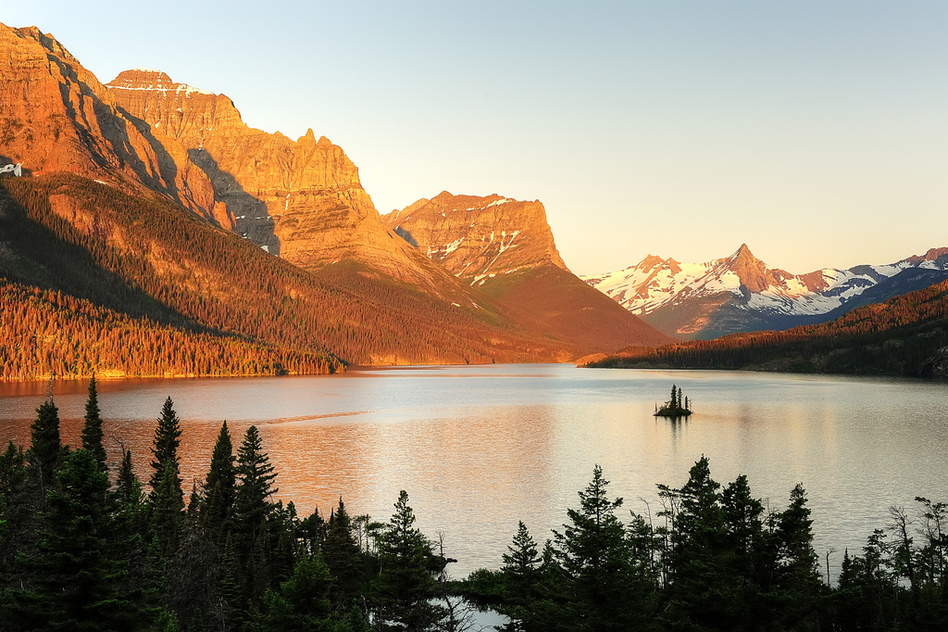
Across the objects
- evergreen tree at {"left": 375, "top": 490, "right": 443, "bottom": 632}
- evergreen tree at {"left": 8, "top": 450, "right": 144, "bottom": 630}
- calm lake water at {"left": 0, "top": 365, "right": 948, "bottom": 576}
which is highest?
evergreen tree at {"left": 8, "top": 450, "right": 144, "bottom": 630}

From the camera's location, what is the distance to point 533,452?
4525 inches

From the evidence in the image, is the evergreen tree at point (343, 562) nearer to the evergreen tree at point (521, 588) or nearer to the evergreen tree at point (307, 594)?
the evergreen tree at point (521, 588)

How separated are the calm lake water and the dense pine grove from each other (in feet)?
40.4

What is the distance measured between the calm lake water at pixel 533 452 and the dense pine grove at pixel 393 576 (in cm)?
1231

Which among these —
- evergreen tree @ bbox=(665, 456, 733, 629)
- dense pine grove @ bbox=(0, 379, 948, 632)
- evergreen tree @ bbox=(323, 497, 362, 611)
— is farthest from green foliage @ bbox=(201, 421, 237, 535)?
evergreen tree @ bbox=(665, 456, 733, 629)

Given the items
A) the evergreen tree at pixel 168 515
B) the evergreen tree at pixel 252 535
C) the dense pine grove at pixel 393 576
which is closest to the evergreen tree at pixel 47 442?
the dense pine grove at pixel 393 576

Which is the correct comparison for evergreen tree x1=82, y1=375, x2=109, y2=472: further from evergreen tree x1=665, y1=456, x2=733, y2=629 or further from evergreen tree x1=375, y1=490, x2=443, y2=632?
evergreen tree x1=665, y1=456, x2=733, y2=629

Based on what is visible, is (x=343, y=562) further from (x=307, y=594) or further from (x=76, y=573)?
(x=76, y=573)

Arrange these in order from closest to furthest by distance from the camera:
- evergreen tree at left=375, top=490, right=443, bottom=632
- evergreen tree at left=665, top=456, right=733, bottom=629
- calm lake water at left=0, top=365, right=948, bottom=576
Answer: evergreen tree at left=665, top=456, right=733, bottom=629, evergreen tree at left=375, top=490, right=443, bottom=632, calm lake water at left=0, top=365, right=948, bottom=576

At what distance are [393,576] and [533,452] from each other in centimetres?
7779

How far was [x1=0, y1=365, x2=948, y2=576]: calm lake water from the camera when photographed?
7488 centimetres

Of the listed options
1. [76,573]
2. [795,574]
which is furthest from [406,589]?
[795,574]

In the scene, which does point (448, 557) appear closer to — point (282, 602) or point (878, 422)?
point (282, 602)

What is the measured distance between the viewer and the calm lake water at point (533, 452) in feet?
246
